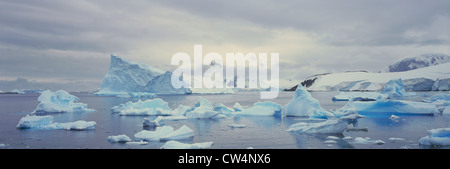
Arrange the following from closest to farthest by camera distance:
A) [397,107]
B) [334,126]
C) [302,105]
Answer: [334,126]
[302,105]
[397,107]

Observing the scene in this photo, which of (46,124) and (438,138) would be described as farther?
(46,124)

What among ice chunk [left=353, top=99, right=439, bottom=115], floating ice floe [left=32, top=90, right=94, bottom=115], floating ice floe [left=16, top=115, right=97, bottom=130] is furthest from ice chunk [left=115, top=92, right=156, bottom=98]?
ice chunk [left=353, top=99, right=439, bottom=115]

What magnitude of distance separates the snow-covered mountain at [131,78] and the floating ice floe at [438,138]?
42723 millimetres

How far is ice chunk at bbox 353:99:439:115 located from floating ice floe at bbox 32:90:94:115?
58.6 ft

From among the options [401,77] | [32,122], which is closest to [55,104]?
[32,122]

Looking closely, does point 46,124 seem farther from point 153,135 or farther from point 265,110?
point 265,110

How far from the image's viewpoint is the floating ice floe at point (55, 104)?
2023cm

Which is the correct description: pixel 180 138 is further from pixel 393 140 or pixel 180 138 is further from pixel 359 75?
pixel 359 75

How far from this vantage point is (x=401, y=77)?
66562mm

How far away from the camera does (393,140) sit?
895cm

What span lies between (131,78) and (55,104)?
1081 inches
